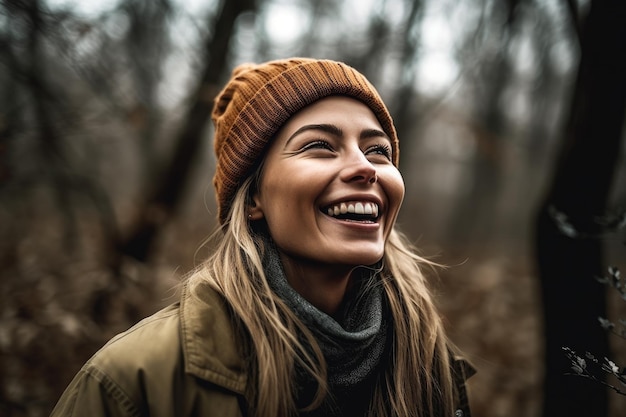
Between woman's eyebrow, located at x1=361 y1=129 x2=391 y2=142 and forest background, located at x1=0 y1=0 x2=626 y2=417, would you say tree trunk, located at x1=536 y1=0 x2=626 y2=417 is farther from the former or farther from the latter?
woman's eyebrow, located at x1=361 y1=129 x2=391 y2=142

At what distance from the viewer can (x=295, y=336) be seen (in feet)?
6.28

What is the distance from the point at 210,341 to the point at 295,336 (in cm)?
36

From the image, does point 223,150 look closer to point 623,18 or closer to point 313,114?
point 313,114

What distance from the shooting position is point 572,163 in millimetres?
2986

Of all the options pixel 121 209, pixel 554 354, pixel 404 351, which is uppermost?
pixel 404 351

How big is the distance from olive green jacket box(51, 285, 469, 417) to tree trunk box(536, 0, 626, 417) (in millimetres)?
2150

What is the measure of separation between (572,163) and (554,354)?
4.21ft

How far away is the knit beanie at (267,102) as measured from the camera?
2.17 metres

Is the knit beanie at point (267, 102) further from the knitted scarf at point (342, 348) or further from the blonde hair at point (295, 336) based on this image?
the knitted scarf at point (342, 348)

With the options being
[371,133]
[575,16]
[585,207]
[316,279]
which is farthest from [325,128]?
[575,16]

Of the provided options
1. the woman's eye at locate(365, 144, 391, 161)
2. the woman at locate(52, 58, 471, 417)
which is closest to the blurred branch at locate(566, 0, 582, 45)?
the woman at locate(52, 58, 471, 417)

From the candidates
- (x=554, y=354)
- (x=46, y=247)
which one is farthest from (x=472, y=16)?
(x=46, y=247)

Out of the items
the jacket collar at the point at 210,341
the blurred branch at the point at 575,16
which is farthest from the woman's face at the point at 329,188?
the blurred branch at the point at 575,16

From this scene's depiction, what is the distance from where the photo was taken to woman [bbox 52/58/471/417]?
1705 millimetres
